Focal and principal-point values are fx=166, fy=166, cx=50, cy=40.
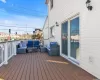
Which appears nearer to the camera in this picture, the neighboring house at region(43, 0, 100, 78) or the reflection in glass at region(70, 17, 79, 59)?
the neighboring house at region(43, 0, 100, 78)

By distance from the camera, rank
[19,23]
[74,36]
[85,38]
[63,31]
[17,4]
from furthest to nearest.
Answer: [17,4], [19,23], [63,31], [74,36], [85,38]

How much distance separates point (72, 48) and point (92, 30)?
2.45 metres

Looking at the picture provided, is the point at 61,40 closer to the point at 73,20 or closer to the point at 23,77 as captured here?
the point at 73,20

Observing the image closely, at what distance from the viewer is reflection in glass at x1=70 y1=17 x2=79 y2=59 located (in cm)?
644

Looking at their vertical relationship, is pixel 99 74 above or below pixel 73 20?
below

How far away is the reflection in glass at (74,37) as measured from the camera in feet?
21.1

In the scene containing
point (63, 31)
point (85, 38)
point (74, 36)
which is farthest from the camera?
point (63, 31)

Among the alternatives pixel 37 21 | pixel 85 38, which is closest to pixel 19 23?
pixel 37 21

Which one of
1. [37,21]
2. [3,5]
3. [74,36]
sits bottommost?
[74,36]

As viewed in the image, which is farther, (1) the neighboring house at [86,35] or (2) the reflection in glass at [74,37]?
(2) the reflection in glass at [74,37]

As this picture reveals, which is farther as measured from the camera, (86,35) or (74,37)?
(74,37)

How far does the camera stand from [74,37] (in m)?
6.86

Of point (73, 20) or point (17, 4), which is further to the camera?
point (17, 4)

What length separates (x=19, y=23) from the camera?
54.1 ft
